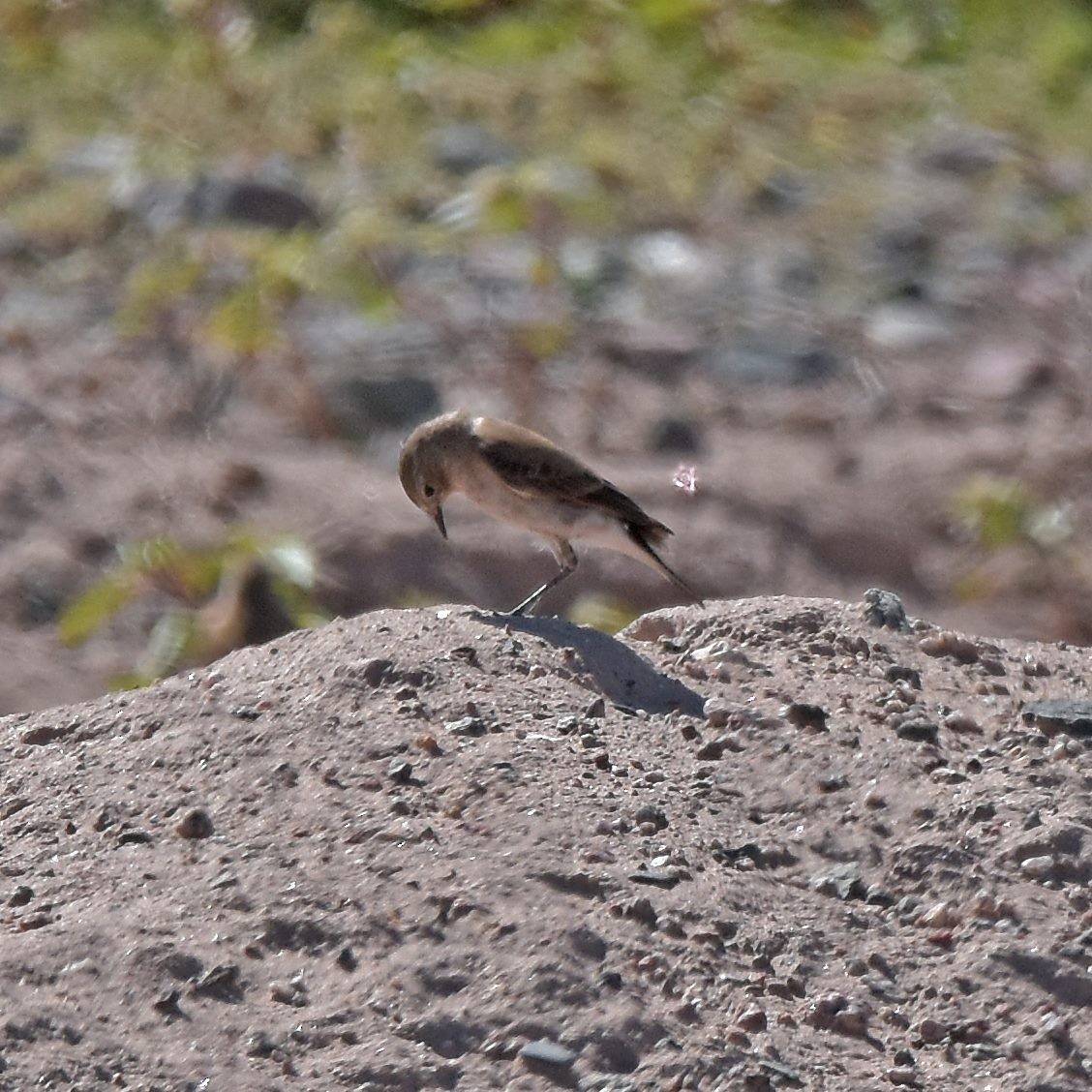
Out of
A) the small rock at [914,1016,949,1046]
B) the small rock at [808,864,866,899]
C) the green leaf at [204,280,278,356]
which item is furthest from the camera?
the green leaf at [204,280,278,356]

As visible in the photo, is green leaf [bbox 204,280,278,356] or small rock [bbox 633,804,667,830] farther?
green leaf [bbox 204,280,278,356]

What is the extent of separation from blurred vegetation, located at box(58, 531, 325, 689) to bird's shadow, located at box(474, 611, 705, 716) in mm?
3414

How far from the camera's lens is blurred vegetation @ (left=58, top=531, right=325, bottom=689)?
8625 millimetres

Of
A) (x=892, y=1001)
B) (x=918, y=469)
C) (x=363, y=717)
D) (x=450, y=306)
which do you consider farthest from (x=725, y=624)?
(x=450, y=306)

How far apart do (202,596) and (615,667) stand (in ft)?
13.9

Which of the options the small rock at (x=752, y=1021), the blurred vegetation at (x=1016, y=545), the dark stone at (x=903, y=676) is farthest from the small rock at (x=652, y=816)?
the blurred vegetation at (x=1016, y=545)

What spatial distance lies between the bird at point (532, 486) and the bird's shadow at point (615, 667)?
93cm

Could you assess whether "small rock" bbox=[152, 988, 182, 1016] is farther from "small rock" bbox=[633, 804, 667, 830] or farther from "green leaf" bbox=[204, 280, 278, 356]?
"green leaf" bbox=[204, 280, 278, 356]

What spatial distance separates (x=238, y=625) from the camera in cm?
865

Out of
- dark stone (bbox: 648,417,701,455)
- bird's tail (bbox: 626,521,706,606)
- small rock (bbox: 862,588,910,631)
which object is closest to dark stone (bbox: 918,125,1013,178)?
dark stone (bbox: 648,417,701,455)

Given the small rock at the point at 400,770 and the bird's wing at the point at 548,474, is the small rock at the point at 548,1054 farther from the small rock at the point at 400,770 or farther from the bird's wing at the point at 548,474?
the bird's wing at the point at 548,474

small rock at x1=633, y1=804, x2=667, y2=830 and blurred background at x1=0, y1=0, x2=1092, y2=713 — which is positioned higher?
small rock at x1=633, y1=804, x2=667, y2=830

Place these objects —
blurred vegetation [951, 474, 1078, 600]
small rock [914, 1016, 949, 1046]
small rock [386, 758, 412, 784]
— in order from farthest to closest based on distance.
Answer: blurred vegetation [951, 474, 1078, 600] < small rock [386, 758, 412, 784] < small rock [914, 1016, 949, 1046]

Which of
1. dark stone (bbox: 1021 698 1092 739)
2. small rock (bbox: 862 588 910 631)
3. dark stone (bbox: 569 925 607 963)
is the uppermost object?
dark stone (bbox: 569 925 607 963)
